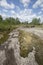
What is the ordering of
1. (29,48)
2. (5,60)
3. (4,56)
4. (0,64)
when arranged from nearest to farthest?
(0,64) < (5,60) < (4,56) < (29,48)

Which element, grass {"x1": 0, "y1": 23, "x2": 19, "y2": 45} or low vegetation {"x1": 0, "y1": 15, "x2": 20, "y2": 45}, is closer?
grass {"x1": 0, "y1": 23, "x2": 19, "y2": 45}

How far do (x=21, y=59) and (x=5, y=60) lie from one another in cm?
268

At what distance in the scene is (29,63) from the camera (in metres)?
17.2

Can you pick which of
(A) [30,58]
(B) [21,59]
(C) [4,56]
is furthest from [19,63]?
(C) [4,56]

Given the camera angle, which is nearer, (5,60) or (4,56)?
(5,60)

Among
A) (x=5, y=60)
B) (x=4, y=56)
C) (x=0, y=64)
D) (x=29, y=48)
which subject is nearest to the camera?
(x=0, y=64)

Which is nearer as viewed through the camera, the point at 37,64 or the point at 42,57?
the point at 37,64

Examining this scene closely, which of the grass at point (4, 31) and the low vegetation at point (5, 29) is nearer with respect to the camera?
the grass at point (4, 31)

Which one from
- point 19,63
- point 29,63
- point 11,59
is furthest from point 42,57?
point 11,59

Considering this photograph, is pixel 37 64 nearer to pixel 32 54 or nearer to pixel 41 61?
pixel 41 61

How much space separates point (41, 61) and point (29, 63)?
6.36 feet

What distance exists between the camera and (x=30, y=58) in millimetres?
19141

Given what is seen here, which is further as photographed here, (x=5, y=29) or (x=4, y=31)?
(x=5, y=29)

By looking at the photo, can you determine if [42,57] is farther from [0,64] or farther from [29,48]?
[0,64]
